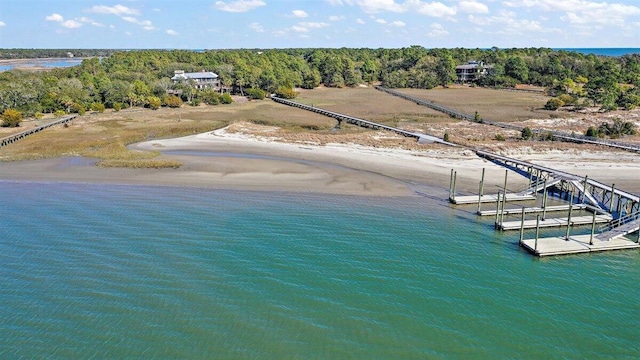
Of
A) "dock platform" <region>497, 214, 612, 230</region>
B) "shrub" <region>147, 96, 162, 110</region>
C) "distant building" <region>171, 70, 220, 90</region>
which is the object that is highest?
"distant building" <region>171, 70, 220, 90</region>

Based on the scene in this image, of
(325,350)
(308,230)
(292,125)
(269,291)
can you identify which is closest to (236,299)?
(269,291)

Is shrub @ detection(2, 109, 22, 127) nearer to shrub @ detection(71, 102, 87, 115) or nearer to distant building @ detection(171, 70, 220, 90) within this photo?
shrub @ detection(71, 102, 87, 115)

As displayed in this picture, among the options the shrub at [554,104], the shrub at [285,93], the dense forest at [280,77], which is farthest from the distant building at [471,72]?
the shrub at [285,93]

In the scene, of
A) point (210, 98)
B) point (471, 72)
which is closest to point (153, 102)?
point (210, 98)

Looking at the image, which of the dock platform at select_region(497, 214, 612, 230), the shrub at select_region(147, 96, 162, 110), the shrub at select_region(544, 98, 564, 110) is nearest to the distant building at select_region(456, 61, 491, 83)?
the shrub at select_region(544, 98, 564, 110)

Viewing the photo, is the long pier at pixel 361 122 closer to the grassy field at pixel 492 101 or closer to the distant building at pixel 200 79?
the distant building at pixel 200 79

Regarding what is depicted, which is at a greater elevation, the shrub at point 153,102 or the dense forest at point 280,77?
the dense forest at point 280,77

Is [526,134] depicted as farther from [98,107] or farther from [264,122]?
[98,107]
